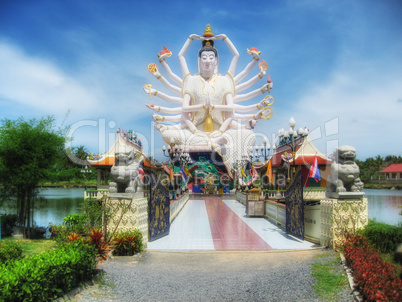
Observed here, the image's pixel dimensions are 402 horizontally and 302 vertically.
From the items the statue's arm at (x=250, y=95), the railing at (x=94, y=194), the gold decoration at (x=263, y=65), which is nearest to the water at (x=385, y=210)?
the statue's arm at (x=250, y=95)

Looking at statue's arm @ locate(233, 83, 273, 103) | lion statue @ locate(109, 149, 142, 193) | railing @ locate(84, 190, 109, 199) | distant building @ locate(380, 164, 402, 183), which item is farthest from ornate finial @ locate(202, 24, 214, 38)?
distant building @ locate(380, 164, 402, 183)

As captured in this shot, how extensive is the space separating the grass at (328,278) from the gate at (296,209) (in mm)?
1962

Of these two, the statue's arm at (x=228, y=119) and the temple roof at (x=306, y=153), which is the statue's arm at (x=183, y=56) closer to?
the statue's arm at (x=228, y=119)

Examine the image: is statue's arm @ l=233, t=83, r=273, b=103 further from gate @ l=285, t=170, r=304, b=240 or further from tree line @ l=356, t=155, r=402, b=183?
tree line @ l=356, t=155, r=402, b=183

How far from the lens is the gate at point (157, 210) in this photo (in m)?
7.81

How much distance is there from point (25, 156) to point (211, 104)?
21.0 m

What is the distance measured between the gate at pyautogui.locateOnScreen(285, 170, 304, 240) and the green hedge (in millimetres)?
5213

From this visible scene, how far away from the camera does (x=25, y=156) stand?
11578 mm

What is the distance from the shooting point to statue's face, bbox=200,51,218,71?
30.1 metres

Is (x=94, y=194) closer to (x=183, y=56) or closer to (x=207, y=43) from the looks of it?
(x=183, y=56)

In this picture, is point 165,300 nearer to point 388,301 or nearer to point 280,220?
point 388,301

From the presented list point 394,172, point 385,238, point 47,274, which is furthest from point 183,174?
point 394,172

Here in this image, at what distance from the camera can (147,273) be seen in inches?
215

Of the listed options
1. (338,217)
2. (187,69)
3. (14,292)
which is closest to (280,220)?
(338,217)
